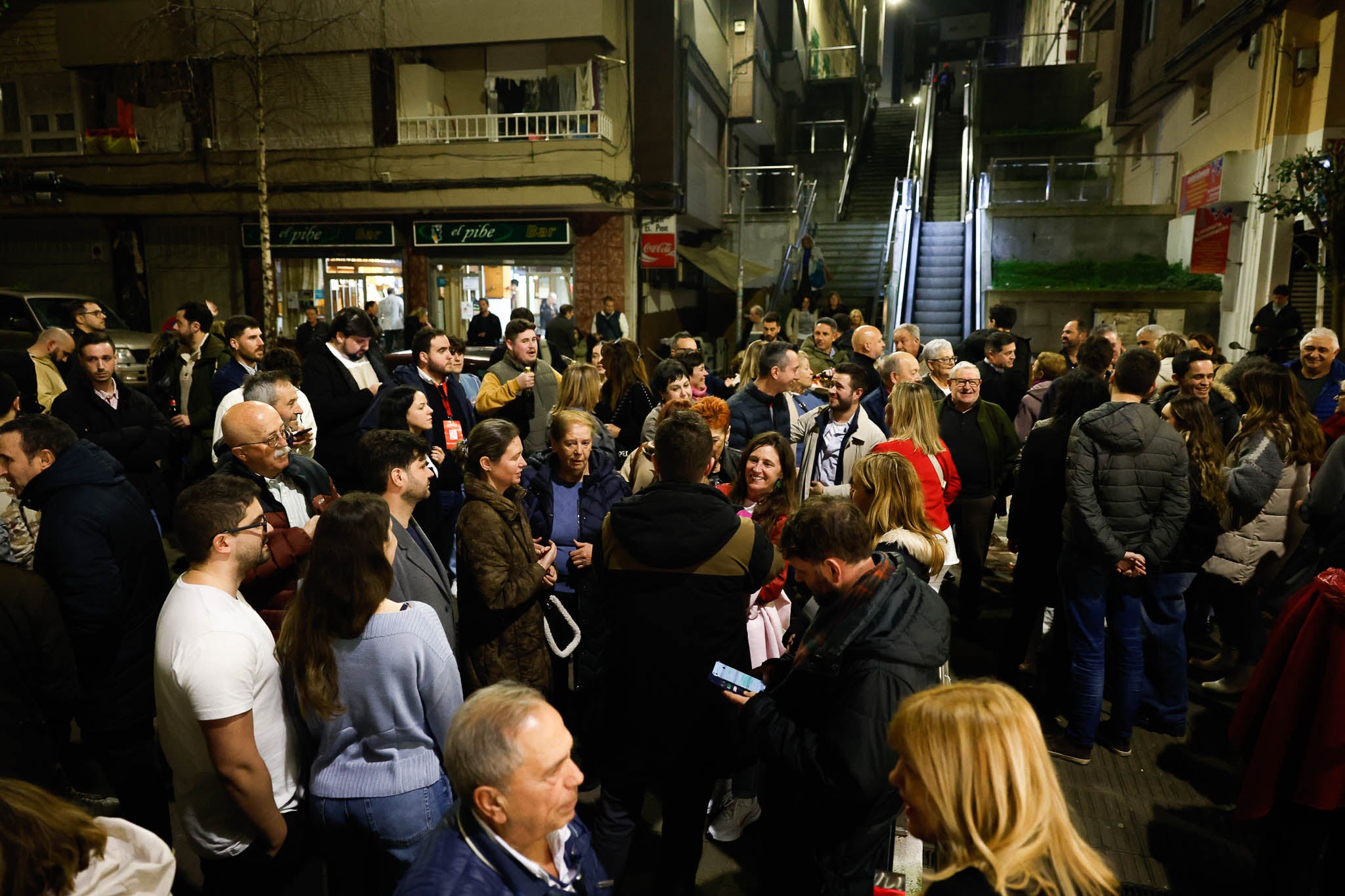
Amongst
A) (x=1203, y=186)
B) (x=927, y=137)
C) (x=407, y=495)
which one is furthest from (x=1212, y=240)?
(x=407, y=495)

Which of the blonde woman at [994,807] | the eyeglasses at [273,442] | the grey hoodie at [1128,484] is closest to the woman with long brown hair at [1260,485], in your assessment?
the grey hoodie at [1128,484]

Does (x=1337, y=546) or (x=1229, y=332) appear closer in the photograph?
(x=1337, y=546)

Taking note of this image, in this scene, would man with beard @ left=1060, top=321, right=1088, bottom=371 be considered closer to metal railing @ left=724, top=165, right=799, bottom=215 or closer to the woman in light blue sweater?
the woman in light blue sweater

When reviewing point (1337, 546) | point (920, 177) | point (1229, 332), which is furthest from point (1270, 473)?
point (920, 177)

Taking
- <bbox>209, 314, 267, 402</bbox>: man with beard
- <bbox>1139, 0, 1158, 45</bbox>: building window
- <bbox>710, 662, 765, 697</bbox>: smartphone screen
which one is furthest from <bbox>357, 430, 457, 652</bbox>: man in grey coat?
<bbox>1139, 0, 1158, 45</bbox>: building window

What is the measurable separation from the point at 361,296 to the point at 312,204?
2.45 m

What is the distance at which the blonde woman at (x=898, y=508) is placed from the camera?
346 cm

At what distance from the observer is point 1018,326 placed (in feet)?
47.6

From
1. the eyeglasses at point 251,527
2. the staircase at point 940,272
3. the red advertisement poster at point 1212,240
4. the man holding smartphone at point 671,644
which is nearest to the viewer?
the eyeglasses at point 251,527

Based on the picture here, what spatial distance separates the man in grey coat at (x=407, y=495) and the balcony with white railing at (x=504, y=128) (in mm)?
14115

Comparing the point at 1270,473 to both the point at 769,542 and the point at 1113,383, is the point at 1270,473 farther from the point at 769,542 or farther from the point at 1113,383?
the point at 769,542

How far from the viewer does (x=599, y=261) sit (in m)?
17.5

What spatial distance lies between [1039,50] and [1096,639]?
32611 mm

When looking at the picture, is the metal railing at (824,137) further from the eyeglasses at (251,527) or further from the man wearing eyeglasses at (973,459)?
the eyeglasses at (251,527)
